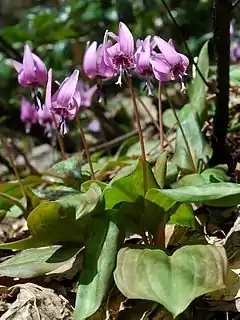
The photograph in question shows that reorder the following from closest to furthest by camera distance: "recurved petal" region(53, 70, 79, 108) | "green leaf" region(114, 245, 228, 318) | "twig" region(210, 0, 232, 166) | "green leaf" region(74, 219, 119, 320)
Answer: "green leaf" region(114, 245, 228, 318)
"green leaf" region(74, 219, 119, 320)
"recurved petal" region(53, 70, 79, 108)
"twig" region(210, 0, 232, 166)

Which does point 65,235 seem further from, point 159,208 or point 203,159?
point 203,159

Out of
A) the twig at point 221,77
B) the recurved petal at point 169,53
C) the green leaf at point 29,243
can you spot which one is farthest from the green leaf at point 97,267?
the twig at point 221,77

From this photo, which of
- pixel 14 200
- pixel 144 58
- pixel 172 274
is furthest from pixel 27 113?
pixel 172 274

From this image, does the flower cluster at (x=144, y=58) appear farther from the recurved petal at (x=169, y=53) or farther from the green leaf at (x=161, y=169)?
the green leaf at (x=161, y=169)

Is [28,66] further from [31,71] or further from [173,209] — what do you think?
[173,209]

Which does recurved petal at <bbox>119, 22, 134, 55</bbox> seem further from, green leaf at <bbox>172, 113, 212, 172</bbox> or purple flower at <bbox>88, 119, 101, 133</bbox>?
purple flower at <bbox>88, 119, 101, 133</bbox>

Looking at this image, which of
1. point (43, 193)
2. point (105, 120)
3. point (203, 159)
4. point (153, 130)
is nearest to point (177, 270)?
point (43, 193)

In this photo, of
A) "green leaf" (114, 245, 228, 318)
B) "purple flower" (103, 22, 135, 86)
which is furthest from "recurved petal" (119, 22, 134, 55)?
"green leaf" (114, 245, 228, 318)
